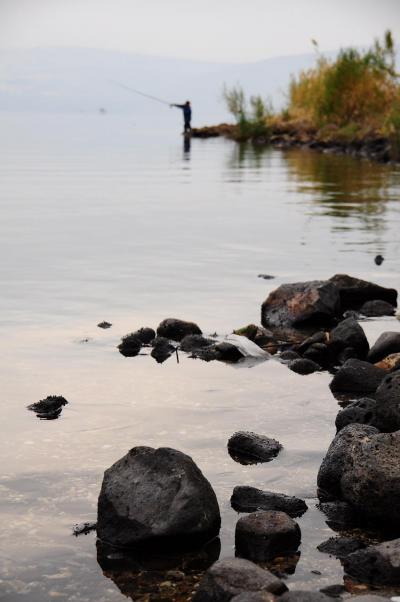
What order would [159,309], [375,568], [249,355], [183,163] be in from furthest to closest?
[183,163]
[159,309]
[249,355]
[375,568]

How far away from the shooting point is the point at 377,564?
195 inches

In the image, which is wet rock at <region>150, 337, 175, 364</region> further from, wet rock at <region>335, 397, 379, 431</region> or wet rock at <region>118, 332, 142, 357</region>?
wet rock at <region>335, 397, 379, 431</region>

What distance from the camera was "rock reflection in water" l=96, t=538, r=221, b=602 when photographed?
4898mm

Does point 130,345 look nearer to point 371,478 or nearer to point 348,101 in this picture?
point 371,478

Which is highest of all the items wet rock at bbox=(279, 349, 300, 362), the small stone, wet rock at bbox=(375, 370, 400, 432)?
wet rock at bbox=(375, 370, 400, 432)

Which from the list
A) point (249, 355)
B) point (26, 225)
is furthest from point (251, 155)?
point (249, 355)

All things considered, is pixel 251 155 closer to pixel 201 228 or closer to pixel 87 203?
pixel 87 203

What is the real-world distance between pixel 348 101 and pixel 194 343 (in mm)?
32208

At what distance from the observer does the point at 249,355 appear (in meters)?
9.02

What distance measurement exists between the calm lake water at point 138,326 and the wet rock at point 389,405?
Result: 429 millimetres

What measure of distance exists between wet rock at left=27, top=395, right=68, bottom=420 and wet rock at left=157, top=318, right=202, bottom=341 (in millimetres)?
2255

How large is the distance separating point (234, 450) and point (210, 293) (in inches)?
201

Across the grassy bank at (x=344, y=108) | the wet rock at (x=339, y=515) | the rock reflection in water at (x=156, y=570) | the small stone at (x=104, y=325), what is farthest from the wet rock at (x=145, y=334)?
the grassy bank at (x=344, y=108)

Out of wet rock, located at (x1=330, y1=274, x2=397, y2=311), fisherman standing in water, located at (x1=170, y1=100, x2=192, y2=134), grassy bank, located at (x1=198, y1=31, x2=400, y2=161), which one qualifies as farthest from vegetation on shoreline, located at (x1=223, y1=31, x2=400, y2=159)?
wet rock, located at (x1=330, y1=274, x2=397, y2=311)
